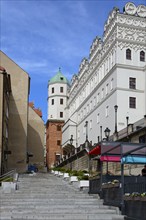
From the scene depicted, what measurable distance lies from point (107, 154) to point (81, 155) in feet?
113

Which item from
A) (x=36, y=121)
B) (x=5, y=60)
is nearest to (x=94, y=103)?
(x=36, y=121)

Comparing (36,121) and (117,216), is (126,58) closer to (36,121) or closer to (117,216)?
(36,121)

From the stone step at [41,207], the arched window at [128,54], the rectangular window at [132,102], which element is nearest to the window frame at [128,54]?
the arched window at [128,54]

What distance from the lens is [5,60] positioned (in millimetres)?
51344

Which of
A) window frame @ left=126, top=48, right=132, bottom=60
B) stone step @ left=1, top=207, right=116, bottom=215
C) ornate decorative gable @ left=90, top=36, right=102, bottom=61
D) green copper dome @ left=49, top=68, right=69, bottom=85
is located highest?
green copper dome @ left=49, top=68, right=69, bottom=85

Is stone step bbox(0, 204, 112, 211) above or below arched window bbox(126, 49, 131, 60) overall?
below

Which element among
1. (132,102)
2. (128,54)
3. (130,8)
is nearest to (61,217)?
(132,102)

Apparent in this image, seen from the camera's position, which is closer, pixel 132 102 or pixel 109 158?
pixel 109 158

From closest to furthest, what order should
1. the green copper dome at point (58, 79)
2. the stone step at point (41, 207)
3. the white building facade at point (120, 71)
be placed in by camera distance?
the stone step at point (41, 207) < the white building facade at point (120, 71) < the green copper dome at point (58, 79)

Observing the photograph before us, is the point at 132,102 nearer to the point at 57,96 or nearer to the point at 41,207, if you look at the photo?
the point at 41,207

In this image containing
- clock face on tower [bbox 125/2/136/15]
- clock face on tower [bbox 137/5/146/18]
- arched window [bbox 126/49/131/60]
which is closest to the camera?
arched window [bbox 126/49/131/60]

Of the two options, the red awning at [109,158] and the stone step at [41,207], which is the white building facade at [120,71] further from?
the stone step at [41,207]

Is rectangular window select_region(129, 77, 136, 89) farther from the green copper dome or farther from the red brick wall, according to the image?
the green copper dome

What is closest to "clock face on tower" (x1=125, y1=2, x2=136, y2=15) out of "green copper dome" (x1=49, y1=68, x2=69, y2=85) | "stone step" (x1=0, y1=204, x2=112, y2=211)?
"stone step" (x1=0, y1=204, x2=112, y2=211)
